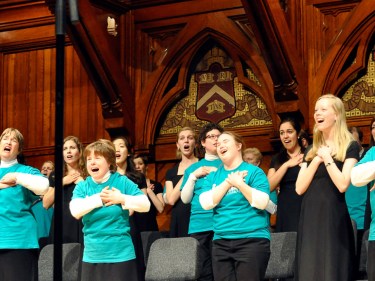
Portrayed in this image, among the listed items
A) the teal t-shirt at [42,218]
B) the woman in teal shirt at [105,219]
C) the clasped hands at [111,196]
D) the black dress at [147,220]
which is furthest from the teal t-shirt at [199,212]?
the teal t-shirt at [42,218]

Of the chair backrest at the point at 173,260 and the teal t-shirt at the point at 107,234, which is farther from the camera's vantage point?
the chair backrest at the point at 173,260

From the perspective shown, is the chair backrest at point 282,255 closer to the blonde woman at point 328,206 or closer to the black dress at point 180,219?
the blonde woman at point 328,206

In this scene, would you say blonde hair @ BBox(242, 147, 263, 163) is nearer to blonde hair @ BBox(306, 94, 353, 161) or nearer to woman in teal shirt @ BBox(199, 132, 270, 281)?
woman in teal shirt @ BBox(199, 132, 270, 281)

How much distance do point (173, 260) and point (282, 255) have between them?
0.80 meters

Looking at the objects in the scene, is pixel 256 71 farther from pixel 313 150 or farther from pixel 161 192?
pixel 313 150

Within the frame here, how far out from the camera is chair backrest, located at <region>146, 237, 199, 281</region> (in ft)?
20.5

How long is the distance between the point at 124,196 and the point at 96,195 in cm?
18

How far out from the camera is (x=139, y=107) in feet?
27.9

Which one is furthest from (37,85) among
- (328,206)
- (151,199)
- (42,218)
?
(328,206)

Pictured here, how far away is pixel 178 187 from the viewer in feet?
23.0

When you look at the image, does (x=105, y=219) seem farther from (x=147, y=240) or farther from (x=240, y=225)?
(x=147, y=240)

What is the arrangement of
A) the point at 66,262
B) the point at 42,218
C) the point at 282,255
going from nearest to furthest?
the point at 282,255 < the point at 66,262 < the point at 42,218

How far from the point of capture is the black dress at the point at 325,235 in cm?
540

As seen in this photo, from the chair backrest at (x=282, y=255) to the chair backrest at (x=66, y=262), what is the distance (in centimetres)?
147
